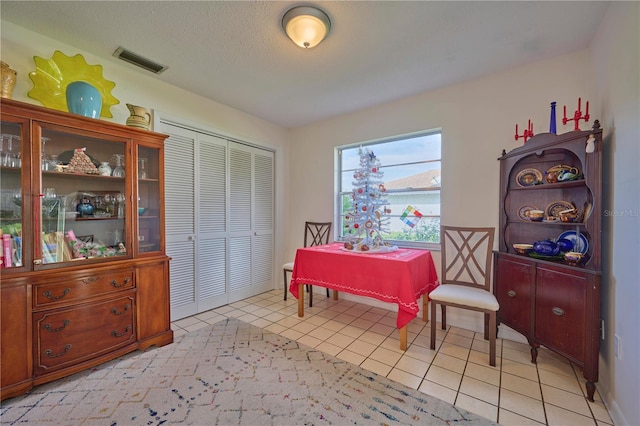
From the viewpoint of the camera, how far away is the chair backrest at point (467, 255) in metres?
2.54

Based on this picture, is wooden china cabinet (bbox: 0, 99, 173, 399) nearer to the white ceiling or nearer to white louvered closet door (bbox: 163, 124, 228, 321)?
white louvered closet door (bbox: 163, 124, 228, 321)

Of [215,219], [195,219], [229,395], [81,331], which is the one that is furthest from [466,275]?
[81,331]

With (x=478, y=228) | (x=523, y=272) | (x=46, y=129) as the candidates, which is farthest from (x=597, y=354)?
(x=46, y=129)

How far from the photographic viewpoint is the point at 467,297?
2211 mm

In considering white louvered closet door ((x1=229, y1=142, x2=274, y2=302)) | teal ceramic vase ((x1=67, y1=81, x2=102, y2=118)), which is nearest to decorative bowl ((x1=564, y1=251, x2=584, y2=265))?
white louvered closet door ((x1=229, y1=142, x2=274, y2=302))

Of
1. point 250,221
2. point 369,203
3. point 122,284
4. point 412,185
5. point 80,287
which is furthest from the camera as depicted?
point 250,221

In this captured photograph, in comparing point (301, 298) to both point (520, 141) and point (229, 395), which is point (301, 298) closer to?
point (229, 395)

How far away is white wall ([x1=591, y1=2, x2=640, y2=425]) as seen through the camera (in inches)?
55.8

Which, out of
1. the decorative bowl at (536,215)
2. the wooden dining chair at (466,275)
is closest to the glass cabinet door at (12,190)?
the wooden dining chair at (466,275)

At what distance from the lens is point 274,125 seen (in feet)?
13.5

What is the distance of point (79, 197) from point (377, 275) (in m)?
2.67

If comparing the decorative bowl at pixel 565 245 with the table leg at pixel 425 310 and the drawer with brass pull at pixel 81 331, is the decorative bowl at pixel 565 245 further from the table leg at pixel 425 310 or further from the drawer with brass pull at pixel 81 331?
the drawer with brass pull at pixel 81 331

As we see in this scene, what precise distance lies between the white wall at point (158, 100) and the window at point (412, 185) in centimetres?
143

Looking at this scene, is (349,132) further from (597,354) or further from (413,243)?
(597,354)
